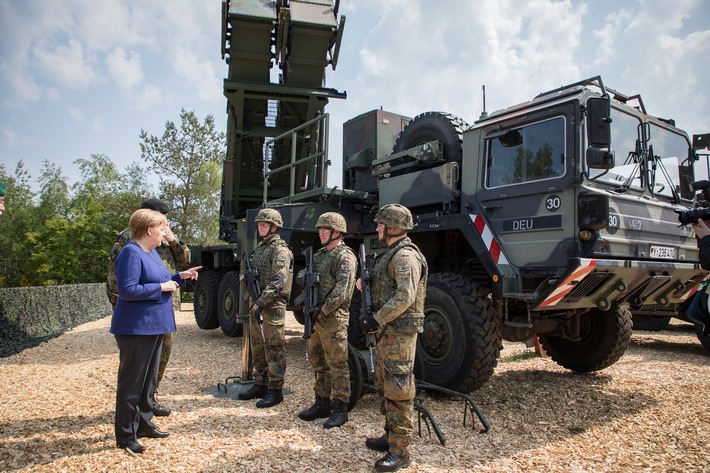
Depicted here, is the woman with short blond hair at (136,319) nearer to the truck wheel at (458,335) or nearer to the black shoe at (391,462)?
the black shoe at (391,462)

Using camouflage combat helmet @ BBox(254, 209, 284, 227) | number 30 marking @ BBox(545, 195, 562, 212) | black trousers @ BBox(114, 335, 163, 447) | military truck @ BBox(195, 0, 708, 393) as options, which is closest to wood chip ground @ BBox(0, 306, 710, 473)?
black trousers @ BBox(114, 335, 163, 447)

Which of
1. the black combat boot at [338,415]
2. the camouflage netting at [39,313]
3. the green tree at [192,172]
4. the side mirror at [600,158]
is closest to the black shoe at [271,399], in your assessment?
the black combat boot at [338,415]

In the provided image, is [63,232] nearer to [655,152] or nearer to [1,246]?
[1,246]

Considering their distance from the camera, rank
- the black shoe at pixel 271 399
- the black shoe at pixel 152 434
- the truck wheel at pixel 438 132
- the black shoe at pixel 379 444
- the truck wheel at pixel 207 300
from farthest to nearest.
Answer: the truck wheel at pixel 207 300 → the truck wheel at pixel 438 132 → the black shoe at pixel 271 399 → the black shoe at pixel 152 434 → the black shoe at pixel 379 444

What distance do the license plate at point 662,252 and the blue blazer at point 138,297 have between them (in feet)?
13.6

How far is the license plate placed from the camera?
14.8ft

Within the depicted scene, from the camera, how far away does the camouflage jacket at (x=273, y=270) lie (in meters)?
4.67

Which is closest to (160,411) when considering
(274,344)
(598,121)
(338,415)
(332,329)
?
(274,344)

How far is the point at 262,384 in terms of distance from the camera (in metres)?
4.98

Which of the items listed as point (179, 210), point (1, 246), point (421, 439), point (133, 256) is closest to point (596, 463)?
point (421, 439)

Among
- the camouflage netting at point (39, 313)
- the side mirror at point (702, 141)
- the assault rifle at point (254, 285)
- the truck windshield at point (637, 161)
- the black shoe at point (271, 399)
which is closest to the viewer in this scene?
the truck windshield at point (637, 161)

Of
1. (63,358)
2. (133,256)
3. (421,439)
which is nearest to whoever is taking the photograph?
(133,256)

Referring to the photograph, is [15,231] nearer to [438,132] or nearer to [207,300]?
[207,300]

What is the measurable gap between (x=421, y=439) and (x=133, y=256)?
8.35 feet
